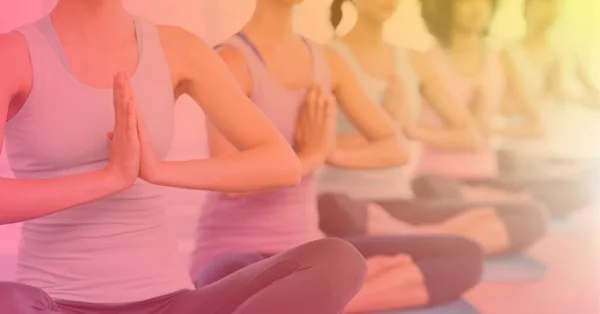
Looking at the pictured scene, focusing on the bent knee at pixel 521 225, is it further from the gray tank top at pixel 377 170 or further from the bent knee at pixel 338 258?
the bent knee at pixel 338 258

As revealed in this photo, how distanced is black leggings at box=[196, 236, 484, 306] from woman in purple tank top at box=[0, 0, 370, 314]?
5.0 inches

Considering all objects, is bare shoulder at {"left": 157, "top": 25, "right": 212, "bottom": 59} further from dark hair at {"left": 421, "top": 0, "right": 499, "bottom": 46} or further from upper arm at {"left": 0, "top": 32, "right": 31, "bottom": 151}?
dark hair at {"left": 421, "top": 0, "right": 499, "bottom": 46}

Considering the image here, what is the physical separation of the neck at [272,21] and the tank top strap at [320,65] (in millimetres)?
41

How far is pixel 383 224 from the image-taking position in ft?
3.85

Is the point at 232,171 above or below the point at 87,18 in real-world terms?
below

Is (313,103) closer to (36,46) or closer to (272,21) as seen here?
(272,21)

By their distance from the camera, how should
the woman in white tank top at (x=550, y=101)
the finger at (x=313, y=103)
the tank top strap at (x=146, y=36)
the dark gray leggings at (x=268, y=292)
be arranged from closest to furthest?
the dark gray leggings at (x=268, y=292) → the tank top strap at (x=146, y=36) → the finger at (x=313, y=103) → the woman in white tank top at (x=550, y=101)

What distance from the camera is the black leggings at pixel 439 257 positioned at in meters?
1.16

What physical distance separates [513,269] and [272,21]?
2.11ft

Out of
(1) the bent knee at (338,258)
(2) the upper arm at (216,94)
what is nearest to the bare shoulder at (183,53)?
(2) the upper arm at (216,94)

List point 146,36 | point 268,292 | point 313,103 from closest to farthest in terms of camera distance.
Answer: point 268,292 → point 146,36 → point 313,103

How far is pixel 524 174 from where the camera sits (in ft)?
4.06

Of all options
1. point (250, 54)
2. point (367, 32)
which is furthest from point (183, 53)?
point (367, 32)

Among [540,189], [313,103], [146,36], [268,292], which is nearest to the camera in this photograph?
[268,292]
